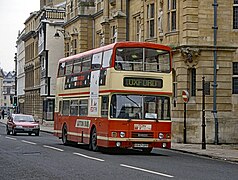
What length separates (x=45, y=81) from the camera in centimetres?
8131

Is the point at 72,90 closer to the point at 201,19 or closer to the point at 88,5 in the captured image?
the point at 201,19

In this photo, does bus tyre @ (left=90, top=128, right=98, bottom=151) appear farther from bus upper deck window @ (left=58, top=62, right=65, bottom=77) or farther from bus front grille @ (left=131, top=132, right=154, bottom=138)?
bus upper deck window @ (left=58, top=62, right=65, bottom=77)

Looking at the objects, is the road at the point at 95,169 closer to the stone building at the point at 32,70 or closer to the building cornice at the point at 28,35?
the stone building at the point at 32,70

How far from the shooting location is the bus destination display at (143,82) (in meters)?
26.8

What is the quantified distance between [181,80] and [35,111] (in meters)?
58.5

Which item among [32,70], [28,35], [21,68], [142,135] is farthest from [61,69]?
[21,68]

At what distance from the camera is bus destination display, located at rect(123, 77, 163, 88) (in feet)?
87.8

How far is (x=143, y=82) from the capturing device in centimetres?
2694

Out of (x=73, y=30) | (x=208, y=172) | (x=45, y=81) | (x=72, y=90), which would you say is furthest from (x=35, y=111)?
(x=208, y=172)

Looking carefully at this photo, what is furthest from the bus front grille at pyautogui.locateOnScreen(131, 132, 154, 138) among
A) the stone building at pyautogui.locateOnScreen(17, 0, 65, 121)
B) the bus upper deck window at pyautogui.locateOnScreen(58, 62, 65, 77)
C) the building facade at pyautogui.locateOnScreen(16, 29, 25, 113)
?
the building facade at pyautogui.locateOnScreen(16, 29, 25, 113)

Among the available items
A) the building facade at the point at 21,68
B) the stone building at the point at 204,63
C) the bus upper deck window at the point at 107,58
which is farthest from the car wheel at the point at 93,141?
the building facade at the point at 21,68

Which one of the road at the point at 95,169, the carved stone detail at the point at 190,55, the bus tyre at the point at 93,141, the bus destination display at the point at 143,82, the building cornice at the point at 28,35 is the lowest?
the road at the point at 95,169

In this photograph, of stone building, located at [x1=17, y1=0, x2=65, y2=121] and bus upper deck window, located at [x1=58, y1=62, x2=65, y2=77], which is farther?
stone building, located at [x1=17, y1=0, x2=65, y2=121]

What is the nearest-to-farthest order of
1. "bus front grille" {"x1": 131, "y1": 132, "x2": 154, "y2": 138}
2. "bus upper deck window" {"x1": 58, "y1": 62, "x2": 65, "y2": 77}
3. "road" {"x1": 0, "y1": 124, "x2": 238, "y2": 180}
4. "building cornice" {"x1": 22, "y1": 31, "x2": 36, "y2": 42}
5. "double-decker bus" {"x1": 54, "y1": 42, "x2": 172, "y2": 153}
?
1. "road" {"x1": 0, "y1": 124, "x2": 238, "y2": 180}
2. "double-decker bus" {"x1": 54, "y1": 42, "x2": 172, "y2": 153}
3. "bus front grille" {"x1": 131, "y1": 132, "x2": 154, "y2": 138}
4. "bus upper deck window" {"x1": 58, "y1": 62, "x2": 65, "y2": 77}
5. "building cornice" {"x1": 22, "y1": 31, "x2": 36, "y2": 42}
